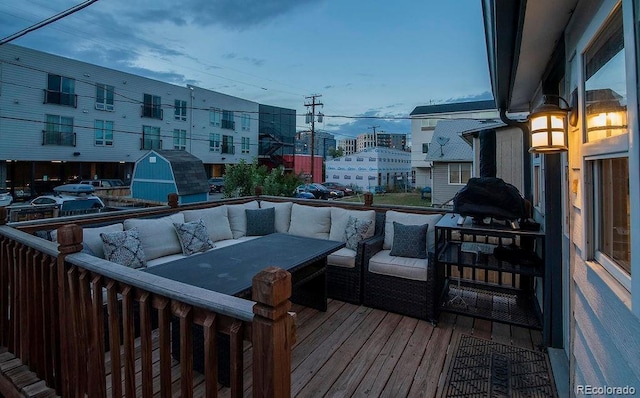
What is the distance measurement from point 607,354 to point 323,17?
9111mm

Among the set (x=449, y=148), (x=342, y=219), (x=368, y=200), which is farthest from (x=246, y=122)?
(x=342, y=219)

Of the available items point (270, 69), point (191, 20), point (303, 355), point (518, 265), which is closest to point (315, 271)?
point (303, 355)

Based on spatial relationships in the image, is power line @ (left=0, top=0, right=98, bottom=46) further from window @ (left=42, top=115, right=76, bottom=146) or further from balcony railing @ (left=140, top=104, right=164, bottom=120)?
balcony railing @ (left=140, top=104, right=164, bottom=120)

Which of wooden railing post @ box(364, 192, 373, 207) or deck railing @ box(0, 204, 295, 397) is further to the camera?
wooden railing post @ box(364, 192, 373, 207)

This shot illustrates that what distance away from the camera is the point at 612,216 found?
1410 millimetres

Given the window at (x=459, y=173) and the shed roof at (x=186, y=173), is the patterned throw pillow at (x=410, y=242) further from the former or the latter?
the window at (x=459, y=173)

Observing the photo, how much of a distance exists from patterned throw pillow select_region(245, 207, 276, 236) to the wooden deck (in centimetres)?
160

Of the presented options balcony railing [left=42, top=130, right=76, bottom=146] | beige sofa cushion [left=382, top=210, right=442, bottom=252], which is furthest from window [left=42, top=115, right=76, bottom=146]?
beige sofa cushion [left=382, top=210, right=442, bottom=252]

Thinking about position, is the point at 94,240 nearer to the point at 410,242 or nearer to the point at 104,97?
the point at 410,242

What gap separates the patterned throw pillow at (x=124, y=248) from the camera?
10.3 feet

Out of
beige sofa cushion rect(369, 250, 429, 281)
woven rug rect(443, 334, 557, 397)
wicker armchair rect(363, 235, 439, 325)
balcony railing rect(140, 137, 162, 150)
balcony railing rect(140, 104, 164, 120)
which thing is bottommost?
woven rug rect(443, 334, 557, 397)

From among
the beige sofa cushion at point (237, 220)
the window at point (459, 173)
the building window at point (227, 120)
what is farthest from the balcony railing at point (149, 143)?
the beige sofa cushion at point (237, 220)

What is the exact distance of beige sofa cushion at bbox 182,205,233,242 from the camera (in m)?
4.33

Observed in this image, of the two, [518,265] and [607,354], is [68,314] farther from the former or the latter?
[518,265]
